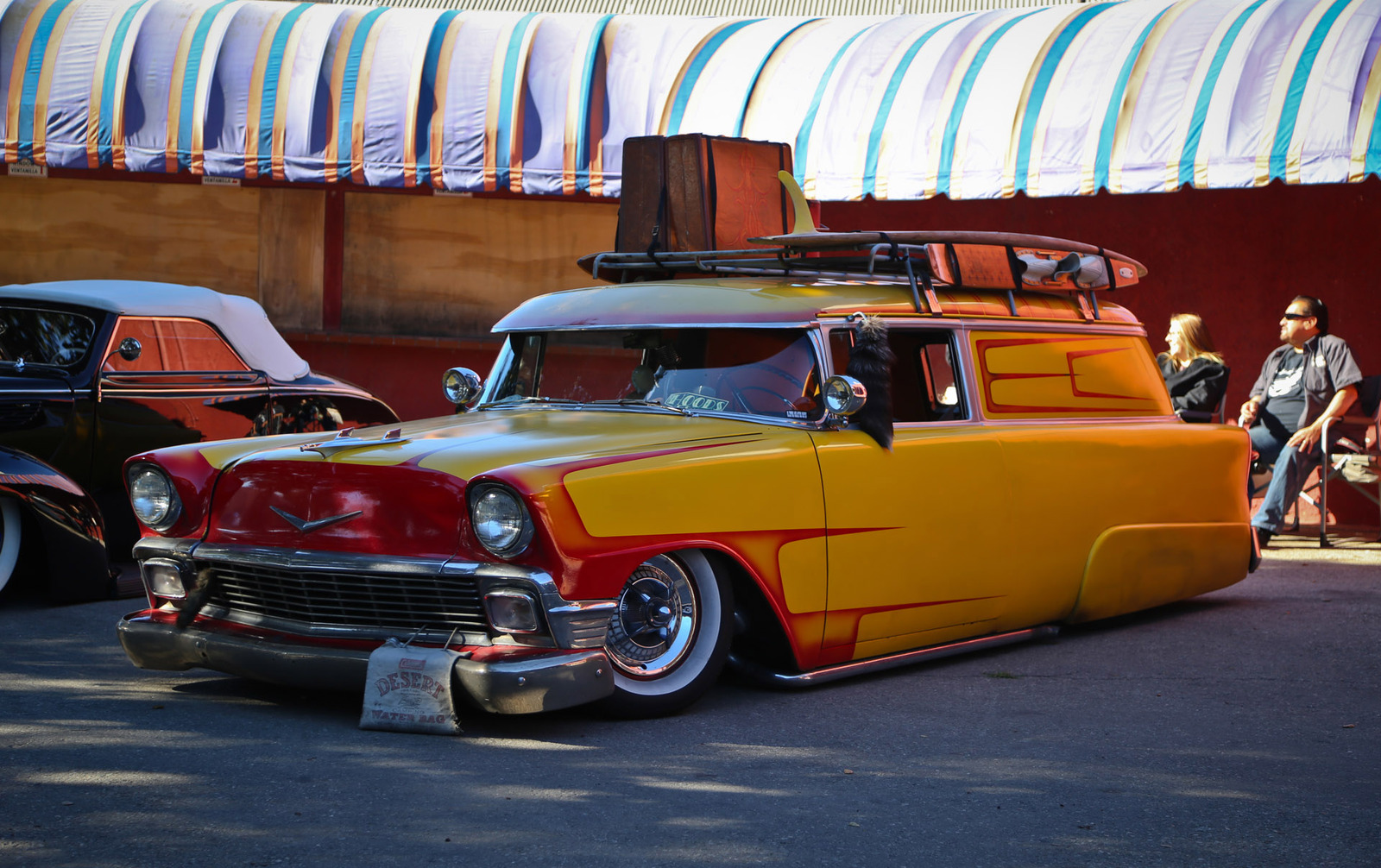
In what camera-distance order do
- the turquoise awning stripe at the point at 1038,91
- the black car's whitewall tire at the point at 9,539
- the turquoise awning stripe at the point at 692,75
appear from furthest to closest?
the turquoise awning stripe at the point at 692,75 → the turquoise awning stripe at the point at 1038,91 → the black car's whitewall tire at the point at 9,539

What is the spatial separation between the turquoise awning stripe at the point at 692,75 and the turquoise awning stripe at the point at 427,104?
1.85 m

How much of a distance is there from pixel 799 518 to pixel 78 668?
2690mm

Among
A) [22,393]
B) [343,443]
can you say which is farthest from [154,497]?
[22,393]

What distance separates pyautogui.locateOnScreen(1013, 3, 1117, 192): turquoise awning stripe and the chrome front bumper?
22.5ft

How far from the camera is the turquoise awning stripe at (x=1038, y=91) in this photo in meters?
9.80

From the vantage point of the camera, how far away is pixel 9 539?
628cm

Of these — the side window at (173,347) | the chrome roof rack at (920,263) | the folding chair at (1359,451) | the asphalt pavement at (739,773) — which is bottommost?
the asphalt pavement at (739,773)

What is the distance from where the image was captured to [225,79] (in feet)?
36.1

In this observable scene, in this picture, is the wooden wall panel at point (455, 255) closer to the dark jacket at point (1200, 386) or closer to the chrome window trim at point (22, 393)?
the chrome window trim at point (22, 393)

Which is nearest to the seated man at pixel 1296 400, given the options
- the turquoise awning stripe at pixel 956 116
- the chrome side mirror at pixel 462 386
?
the turquoise awning stripe at pixel 956 116

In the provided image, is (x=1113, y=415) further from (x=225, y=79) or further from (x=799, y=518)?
(x=225, y=79)

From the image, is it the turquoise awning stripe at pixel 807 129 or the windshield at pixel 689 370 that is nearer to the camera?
the windshield at pixel 689 370

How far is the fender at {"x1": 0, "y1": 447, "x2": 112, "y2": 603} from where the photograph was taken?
6.12 meters

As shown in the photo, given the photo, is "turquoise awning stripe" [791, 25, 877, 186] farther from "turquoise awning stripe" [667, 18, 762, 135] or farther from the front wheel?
the front wheel
